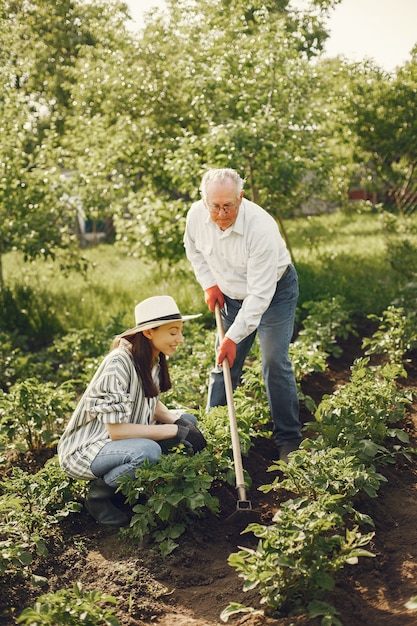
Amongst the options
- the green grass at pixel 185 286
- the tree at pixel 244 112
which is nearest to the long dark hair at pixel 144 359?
the green grass at pixel 185 286

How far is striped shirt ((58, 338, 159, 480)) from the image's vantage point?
389cm

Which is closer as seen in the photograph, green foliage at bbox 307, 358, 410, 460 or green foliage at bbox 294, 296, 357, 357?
green foliage at bbox 307, 358, 410, 460

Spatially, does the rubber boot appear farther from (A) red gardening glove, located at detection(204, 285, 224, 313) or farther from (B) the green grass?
(B) the green grass

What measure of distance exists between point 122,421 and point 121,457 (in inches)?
7.0

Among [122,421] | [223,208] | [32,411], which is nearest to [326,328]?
[223,208]

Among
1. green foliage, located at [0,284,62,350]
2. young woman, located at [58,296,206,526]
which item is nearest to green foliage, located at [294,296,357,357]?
young woman, located at [58,296,206,526]

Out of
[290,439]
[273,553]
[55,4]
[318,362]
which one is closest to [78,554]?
[273,553]

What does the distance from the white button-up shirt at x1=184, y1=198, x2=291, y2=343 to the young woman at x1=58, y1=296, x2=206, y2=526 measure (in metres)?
0.51

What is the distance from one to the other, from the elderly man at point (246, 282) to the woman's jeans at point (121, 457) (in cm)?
70

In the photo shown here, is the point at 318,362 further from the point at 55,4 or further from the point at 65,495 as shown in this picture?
the point at 55,4

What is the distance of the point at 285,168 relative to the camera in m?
7.63

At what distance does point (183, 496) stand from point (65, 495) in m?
0.79

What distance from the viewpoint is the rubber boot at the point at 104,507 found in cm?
394

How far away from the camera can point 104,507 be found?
3955mm
